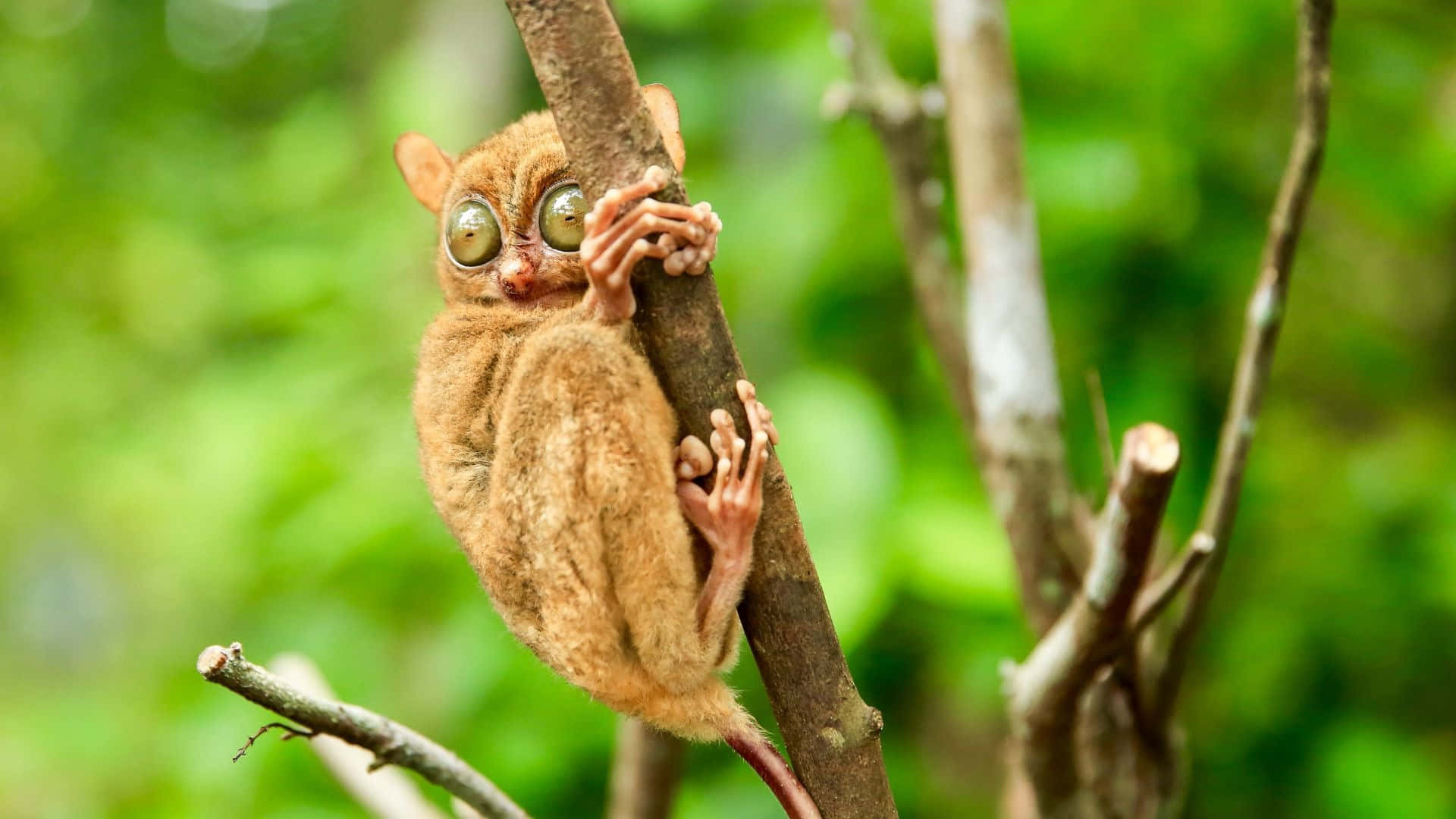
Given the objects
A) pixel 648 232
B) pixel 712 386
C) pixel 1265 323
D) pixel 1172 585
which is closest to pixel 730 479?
pixel 712 386

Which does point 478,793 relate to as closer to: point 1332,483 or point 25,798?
point 1332,483

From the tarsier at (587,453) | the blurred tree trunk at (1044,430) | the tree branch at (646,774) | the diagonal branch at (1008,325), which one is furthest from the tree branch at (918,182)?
the tree branch at (646,774)

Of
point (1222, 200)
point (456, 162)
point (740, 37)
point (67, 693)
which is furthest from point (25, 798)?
point (1222, 200)

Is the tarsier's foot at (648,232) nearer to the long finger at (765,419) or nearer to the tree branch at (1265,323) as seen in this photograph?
the long finger at (765,419)

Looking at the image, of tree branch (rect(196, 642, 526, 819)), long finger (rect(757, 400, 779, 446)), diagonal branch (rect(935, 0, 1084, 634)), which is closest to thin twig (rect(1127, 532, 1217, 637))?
diagonal branch (rect(935, 0, 1084, 634))

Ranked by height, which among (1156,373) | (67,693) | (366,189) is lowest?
(1156,373)
